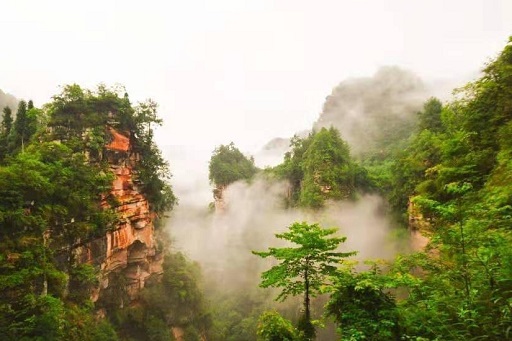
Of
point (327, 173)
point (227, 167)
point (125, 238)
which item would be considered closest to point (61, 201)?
point (125, 238)

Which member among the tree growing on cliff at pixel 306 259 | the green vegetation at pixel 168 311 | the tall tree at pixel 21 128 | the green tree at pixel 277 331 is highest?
the tall tree at pixel 21 128

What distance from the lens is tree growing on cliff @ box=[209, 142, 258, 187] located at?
7394cm

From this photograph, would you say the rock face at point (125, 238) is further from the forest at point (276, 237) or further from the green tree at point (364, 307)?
the green tree at point (364, 307)

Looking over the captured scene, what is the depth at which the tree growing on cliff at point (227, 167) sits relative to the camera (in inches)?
2911

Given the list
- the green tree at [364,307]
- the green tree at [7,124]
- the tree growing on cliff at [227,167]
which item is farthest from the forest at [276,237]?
the tree growing on cliff at [227,167]

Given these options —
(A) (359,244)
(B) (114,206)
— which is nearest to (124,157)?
(B) (114,206)

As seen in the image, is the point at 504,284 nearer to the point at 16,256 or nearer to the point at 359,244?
the point at 16,256

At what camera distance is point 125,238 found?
28.3 metres

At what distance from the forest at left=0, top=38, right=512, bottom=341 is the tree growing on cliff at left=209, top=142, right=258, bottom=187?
1143 inches

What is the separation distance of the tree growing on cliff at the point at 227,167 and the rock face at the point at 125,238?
4058 cm

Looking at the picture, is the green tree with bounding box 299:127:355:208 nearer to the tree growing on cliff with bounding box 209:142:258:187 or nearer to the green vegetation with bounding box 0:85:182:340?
the green vegetation with bounding box 0:85:182:340

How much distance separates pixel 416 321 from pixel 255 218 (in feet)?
221

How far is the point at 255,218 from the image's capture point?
73.9 meters

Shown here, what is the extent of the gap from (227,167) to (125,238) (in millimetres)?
46417
